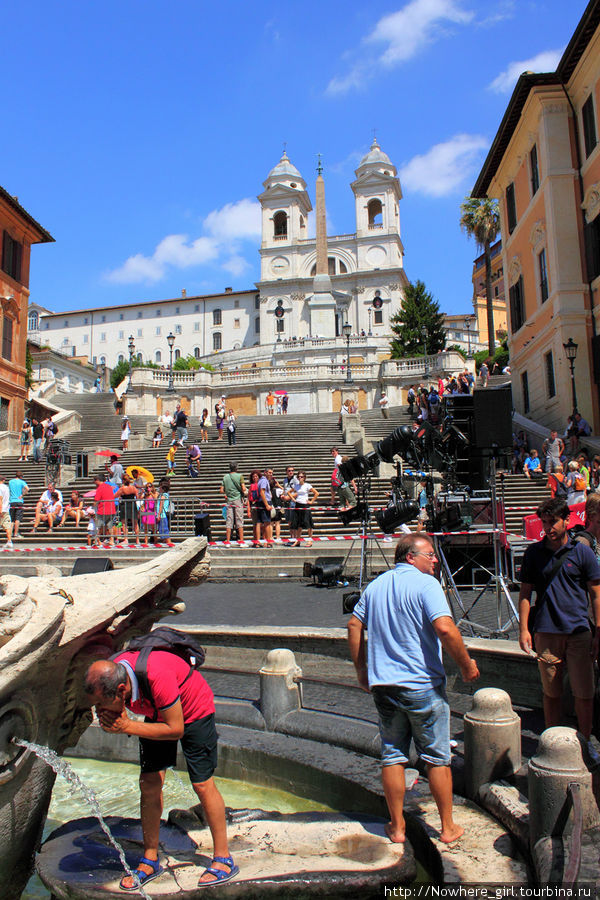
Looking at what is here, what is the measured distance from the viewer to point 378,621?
354 centimetres

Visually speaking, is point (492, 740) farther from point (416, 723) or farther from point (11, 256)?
point (11, 256)

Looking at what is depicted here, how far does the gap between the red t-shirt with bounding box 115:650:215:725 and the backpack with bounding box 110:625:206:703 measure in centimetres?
2

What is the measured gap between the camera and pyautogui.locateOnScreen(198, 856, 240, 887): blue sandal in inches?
122

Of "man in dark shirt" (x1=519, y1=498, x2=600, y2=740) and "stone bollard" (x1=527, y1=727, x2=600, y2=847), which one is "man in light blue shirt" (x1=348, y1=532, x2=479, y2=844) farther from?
"man in dark shirt" (x1=519, y1=498, x2=600, y2=740)

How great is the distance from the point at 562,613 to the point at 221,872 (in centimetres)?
243

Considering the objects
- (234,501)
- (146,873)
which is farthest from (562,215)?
(146,873)

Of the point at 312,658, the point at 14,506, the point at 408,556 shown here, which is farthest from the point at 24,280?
the point at 408,556

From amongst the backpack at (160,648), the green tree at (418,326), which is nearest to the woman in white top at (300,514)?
the backpack at (160,648)

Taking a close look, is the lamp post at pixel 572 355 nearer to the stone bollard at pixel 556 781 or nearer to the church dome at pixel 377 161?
the stone bollard at pixel 556 781

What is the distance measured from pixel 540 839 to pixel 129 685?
1.92 metres

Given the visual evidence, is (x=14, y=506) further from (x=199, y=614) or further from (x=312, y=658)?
(x=312, y=658)

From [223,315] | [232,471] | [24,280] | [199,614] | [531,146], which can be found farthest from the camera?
[223,315]

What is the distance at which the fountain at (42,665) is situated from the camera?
3.03 meters

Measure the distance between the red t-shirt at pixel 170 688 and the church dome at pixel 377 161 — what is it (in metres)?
86.9
